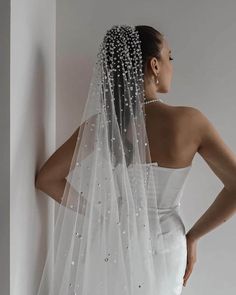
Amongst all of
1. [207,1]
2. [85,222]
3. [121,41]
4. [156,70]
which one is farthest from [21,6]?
[207,1]

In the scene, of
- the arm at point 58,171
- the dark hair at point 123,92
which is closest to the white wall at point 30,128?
the arm at point 58,171

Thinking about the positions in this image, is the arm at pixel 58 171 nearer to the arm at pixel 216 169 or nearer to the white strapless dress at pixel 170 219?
the white strapless dress at pixel 170 219

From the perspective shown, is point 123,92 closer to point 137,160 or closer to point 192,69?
point 137,160

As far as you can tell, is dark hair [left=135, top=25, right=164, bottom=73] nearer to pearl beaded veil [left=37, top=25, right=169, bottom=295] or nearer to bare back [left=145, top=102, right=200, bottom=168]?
pearl beaded veil [left=37, top=25, right=169, bottom=295]

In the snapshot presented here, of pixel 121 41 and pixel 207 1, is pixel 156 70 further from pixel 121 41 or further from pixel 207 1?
pixel 207 1

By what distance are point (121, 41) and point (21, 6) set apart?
306mm

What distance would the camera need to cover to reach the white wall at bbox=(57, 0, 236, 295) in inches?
70.6

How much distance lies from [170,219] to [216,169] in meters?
0.22

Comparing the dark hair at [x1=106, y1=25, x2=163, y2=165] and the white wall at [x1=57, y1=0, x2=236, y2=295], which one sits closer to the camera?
the dark hair at [x1=106, y1=25, x2=163, y2=165]

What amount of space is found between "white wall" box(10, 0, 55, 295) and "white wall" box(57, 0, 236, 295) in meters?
0.07

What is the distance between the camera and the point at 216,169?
5.15 ft

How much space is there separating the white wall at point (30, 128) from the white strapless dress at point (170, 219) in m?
0.37

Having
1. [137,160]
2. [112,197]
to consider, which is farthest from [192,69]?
[112,197]

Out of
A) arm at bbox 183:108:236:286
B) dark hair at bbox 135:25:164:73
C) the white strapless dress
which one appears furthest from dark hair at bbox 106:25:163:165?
arm at bbox 183:108:236:286
